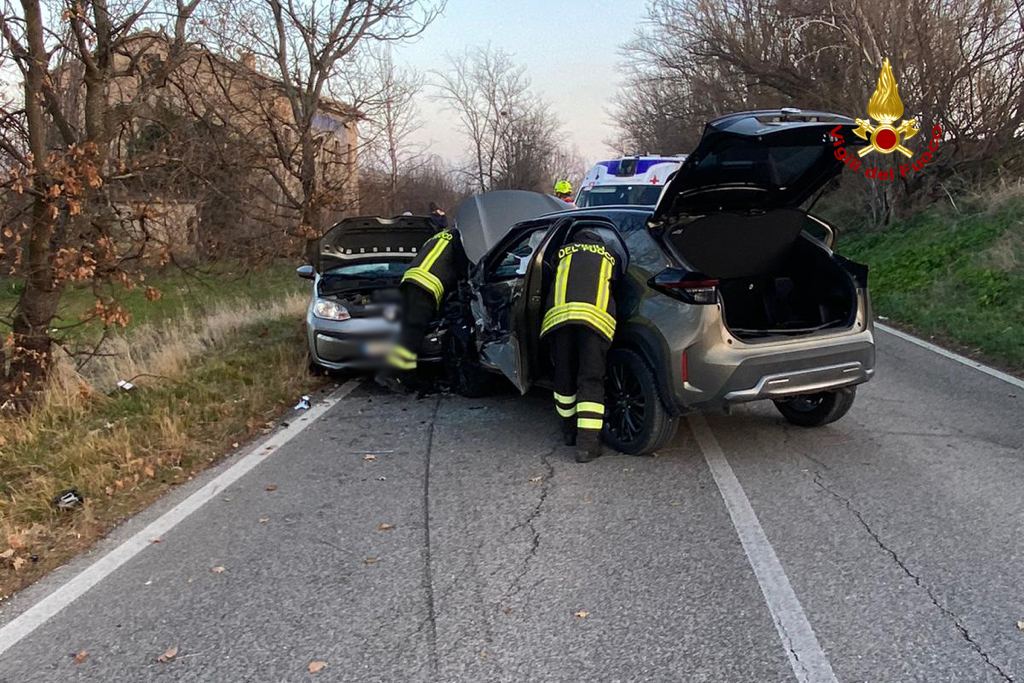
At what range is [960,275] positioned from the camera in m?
12.5

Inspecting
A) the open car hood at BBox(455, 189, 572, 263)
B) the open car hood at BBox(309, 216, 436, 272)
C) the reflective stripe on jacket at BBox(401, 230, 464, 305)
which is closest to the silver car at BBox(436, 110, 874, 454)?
the open car hood at BBox(455, 189, 572, 263)

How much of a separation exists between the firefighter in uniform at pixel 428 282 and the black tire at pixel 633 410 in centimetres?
133

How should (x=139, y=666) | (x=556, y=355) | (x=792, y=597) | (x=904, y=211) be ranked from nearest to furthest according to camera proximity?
(x=139, y=666), (x=792, y=597), (x=556, y=355), (x=904, y=211)

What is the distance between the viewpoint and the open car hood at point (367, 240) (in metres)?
6.47

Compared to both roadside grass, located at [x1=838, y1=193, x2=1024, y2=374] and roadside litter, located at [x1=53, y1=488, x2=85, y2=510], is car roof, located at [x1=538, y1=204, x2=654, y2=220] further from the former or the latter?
roadside grass, located at [x1=838, y1=193, x2=1024, y2=374]

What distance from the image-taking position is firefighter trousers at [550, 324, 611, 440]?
5.29m

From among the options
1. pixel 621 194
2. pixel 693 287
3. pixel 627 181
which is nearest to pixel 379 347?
pixel 693 287

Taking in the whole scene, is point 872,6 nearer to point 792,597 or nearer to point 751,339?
point 751,339

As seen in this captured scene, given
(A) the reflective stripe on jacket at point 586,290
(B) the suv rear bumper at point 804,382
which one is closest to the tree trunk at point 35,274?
(A) the reflective stripe on jacket at point 586,290

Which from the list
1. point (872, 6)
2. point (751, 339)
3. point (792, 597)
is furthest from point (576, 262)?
point (872, 6)

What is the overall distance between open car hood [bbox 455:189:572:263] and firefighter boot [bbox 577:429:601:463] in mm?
1890

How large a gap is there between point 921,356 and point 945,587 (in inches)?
247

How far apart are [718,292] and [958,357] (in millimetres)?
5474

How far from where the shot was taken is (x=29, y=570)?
13.4 feet
